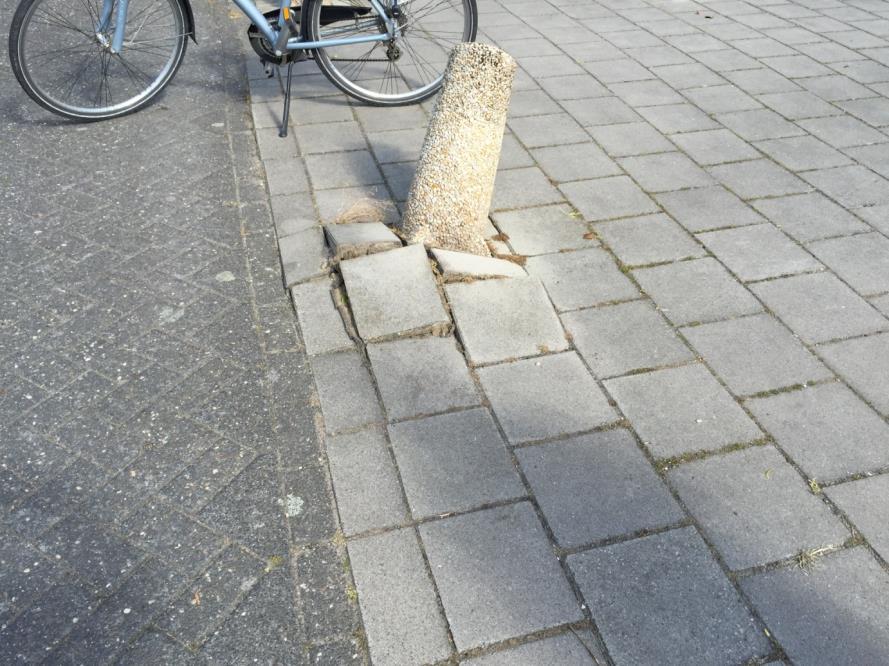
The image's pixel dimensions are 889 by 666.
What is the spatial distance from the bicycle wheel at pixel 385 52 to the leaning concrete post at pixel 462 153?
161 cm

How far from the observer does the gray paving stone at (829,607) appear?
6.25 feet

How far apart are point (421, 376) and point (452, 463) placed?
459 mm

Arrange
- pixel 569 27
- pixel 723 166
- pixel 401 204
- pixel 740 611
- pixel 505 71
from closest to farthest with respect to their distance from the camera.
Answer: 1. pixel 740 611
2. pixel 505 71
3. pixel 401 204
4. pixel 723 166
5. pixel 569 27

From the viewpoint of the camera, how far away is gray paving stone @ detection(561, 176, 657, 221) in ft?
12.6

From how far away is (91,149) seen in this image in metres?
4.42

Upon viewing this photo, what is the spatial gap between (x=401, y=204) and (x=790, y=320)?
1.96 m

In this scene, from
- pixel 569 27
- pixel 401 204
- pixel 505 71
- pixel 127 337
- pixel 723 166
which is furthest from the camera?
pixel 569 27

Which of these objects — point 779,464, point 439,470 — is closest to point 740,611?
point 779,464

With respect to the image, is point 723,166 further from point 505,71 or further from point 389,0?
point 389,0

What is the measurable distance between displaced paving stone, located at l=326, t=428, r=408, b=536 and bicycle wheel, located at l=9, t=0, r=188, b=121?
3.32 metres

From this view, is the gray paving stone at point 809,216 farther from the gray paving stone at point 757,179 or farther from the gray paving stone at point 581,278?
the gray paving stone at point 581,278

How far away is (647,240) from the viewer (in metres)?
3.62

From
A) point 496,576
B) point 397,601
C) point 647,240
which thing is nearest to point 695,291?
point 647,240

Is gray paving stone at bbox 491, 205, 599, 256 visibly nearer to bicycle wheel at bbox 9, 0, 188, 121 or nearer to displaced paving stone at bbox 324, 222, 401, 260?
displaced paving stone at bbox 324, 222, 401, 260
